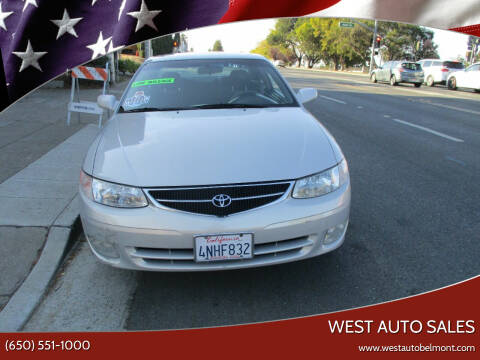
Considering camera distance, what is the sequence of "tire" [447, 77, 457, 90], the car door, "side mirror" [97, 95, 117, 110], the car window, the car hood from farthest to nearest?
the car window < "tire" [447, 77, 457, 90] < the car door < "side mirror" [97, 95, 117, 110] < the car hood

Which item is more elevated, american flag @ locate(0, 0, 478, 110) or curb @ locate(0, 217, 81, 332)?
american flag @ locate(0, 0, 478, 110)

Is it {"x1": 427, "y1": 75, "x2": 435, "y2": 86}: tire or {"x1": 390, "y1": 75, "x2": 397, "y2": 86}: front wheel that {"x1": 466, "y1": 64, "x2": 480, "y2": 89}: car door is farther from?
{"x1": 427, "y1": 75, "x2": 435, "y2": 86}: tire

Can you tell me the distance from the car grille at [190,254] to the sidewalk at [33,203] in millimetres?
794

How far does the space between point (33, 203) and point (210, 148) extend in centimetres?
224

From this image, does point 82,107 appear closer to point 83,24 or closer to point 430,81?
point 83,24

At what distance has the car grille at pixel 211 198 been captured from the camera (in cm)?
249

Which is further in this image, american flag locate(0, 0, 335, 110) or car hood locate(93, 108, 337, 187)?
car hood locate(93, 108, 337, 187)

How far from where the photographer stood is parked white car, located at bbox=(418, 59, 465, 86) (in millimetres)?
24641

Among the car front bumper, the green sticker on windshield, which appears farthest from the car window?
the car front bumper

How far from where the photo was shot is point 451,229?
3.77 meters

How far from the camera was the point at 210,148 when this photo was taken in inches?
110

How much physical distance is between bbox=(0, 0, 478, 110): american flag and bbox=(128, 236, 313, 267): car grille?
130cm

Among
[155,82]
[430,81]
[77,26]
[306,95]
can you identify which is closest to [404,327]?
[77,26]

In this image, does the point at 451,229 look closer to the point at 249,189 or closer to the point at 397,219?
the point at 397,219
